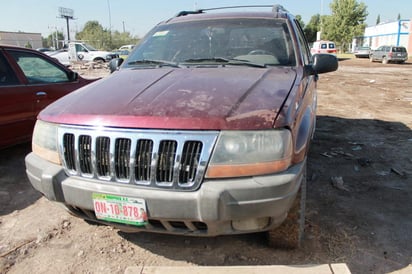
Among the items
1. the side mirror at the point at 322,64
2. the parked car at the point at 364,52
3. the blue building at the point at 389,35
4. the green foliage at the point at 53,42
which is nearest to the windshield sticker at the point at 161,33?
the side mirror at the point at 322,64

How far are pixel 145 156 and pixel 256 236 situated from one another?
128cm

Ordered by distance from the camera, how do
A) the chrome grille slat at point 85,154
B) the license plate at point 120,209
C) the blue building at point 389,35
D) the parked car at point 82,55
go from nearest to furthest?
the license plate at point 120,209 < the chrome grille slat at point 85,154 < the parked car at point 82,55 < the blue building at point 389,35

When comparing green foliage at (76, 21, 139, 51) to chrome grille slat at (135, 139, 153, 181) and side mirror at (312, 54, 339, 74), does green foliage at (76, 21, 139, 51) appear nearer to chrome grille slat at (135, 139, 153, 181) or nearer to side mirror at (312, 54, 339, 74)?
side mirror at (312, 54, 339, 74)

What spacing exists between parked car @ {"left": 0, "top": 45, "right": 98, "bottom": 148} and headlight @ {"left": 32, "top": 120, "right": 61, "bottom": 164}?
222cm

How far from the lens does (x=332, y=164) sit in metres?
4.45

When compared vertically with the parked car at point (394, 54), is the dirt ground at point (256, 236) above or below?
below

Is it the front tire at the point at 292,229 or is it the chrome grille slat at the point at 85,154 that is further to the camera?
the front tire at the point at 292,229

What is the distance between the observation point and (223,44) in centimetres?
327

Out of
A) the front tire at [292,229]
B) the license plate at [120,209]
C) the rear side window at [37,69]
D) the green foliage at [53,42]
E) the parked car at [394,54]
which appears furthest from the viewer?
the green foliage at [53,42]

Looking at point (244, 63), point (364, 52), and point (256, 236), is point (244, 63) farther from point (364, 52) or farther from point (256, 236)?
point (364, 52)

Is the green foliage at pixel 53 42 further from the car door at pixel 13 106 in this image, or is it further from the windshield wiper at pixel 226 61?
the windshield wiper at pixel 226 61

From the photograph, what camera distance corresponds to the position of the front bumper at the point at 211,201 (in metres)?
1.90

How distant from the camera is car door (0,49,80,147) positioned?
4352mm

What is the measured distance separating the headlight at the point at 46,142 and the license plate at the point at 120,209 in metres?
0.41
